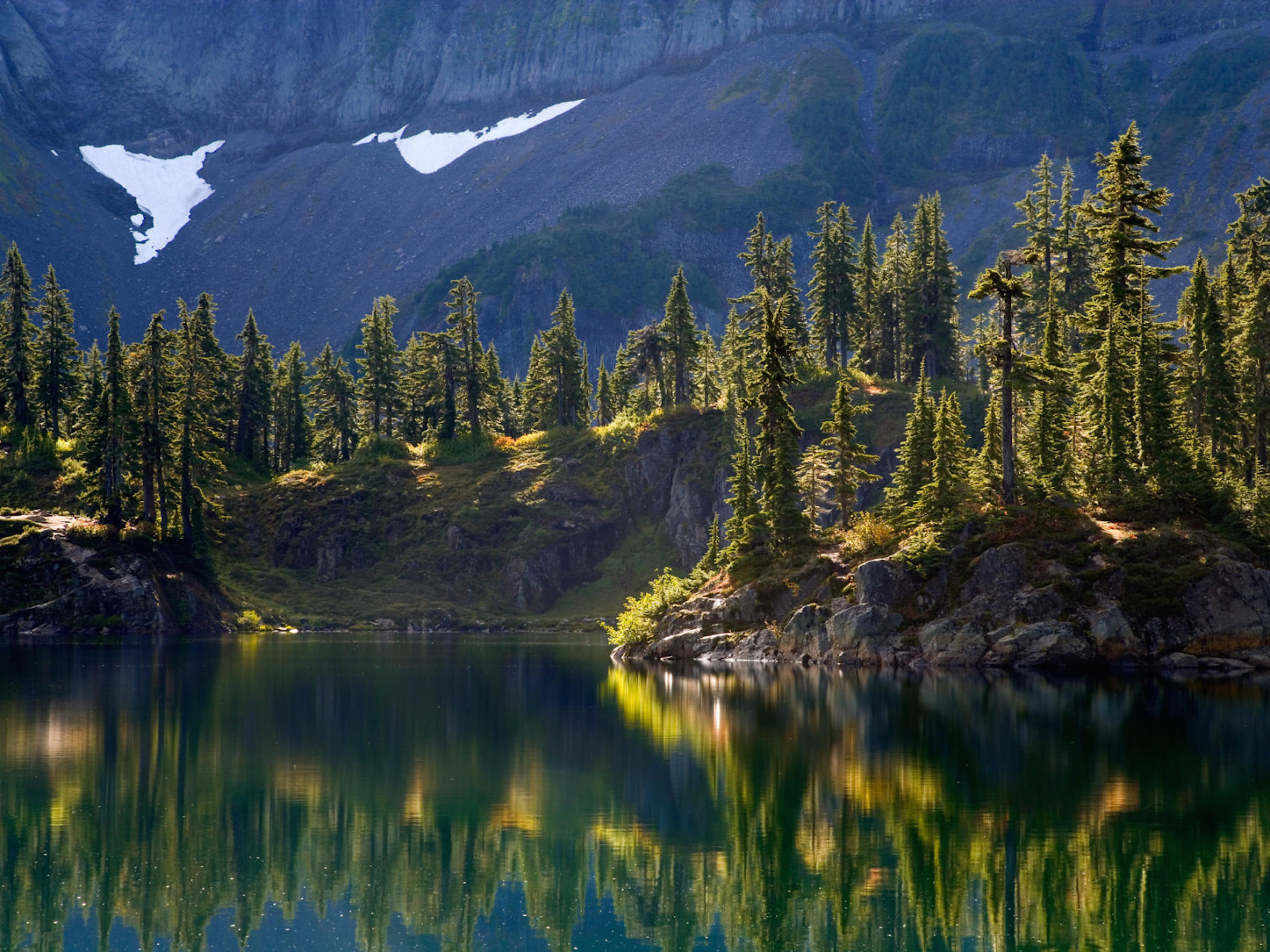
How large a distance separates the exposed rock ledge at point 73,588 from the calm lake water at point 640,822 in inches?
1653

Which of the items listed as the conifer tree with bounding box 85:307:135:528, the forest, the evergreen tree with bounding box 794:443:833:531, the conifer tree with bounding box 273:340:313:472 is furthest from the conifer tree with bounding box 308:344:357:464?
the evergreen tree with bounding box 794:443:833:531

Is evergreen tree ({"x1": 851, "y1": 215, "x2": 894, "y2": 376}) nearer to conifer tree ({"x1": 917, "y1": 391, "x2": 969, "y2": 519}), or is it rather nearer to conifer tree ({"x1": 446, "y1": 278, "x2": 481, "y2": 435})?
conifer tree ({"x1": 446, "y1": 278, "x2": 481, "y2": 435})

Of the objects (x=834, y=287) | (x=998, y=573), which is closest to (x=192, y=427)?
(x=834, y=287)

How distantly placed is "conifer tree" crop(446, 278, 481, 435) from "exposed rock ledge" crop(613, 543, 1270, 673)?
225 ft

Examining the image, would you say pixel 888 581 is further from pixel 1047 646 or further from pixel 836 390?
pixel 836 390

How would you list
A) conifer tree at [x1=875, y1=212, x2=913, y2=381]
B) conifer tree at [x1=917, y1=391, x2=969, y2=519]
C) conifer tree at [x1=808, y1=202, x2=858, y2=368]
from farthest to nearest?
conifer tree at [x1=808, y1=202, x2=858, y2=368] < conifer tree at [x1=875, y1=212, x2=913, y2=381] < conifer tree at [x1=917, y1=391, x2=969, y2=519]

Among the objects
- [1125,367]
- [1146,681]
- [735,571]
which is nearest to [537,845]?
[1146,681]

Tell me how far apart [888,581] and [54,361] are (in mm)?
80978

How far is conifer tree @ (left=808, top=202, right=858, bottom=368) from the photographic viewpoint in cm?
11903

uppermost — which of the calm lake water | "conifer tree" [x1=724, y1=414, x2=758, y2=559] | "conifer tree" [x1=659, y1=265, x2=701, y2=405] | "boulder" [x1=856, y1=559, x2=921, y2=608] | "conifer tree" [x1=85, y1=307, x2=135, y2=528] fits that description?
"conifer tree" [x1=659, y1=265, x2=701, y2=405]

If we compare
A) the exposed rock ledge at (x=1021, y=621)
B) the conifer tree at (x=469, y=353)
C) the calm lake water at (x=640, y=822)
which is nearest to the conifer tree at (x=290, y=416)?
the conifer tree at (x=469, y=353)

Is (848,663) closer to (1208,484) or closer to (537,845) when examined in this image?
(1208,484)

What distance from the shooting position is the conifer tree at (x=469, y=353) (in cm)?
12900

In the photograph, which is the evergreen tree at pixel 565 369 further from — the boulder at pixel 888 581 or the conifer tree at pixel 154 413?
the boulder at pixel 888 581
